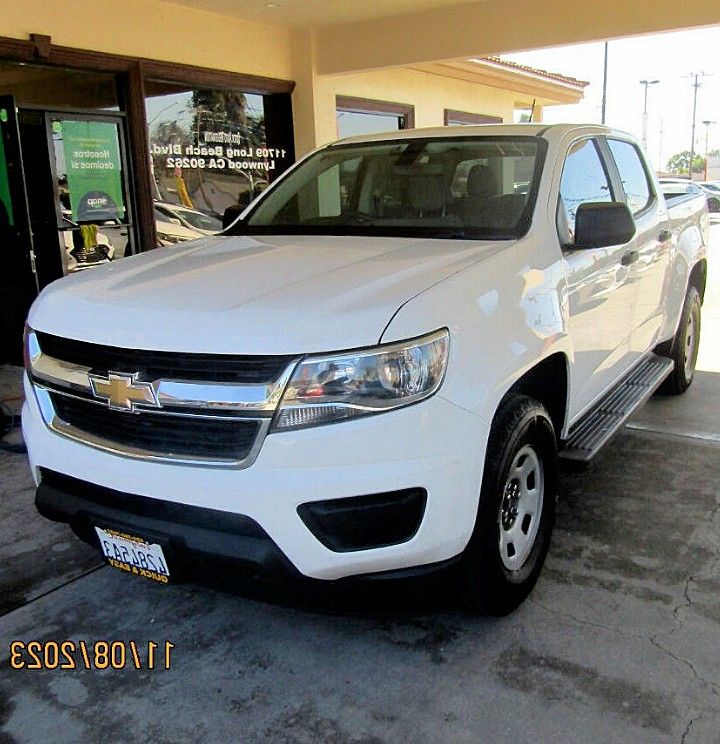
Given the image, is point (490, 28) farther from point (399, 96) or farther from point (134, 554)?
point (134, 554)

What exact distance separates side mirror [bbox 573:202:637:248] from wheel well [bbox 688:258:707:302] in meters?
2.71

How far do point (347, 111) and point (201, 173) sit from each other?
9.08 feet

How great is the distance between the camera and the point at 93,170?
318 inches

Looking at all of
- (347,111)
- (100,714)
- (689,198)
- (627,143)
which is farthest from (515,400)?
(347,111)

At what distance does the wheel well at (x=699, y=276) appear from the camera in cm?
597

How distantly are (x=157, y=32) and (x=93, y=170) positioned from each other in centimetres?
161

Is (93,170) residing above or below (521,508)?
above

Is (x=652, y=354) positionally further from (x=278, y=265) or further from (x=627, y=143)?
(x=278, y=265)

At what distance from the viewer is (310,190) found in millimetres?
4398

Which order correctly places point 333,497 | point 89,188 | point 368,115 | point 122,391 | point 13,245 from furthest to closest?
point 368,115 < point 89,188 < point 13,245 < point 122,391 < point 333,497

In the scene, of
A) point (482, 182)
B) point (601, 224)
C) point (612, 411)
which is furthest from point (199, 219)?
point (601, 224)

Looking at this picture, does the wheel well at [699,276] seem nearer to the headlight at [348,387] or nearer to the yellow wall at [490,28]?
the yellow wall at [490,28]

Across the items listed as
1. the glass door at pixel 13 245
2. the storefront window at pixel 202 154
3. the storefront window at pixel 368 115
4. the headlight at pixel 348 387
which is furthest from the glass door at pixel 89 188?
the headlight at pixel 348 387

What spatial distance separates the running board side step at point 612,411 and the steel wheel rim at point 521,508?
0.49 meters
